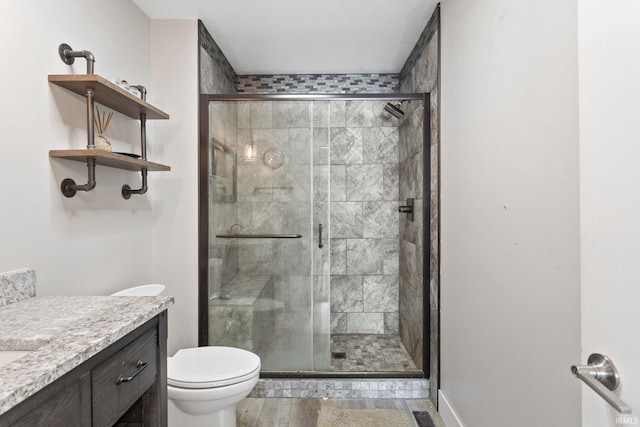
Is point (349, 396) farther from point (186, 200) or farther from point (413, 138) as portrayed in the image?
point (413, 138)

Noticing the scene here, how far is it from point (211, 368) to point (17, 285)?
0.95 m

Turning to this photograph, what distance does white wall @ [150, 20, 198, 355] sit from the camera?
229cm

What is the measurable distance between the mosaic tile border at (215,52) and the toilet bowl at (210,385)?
2.04m

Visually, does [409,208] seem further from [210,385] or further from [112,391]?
[112,391]

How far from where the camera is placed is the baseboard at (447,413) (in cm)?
181

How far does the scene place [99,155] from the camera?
143cm

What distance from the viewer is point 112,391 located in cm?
93

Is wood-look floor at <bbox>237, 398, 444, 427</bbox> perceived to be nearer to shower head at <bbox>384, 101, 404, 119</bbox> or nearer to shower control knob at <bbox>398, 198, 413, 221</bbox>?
shower control knob at <bbox>398, 198, 413, 221</bbox>

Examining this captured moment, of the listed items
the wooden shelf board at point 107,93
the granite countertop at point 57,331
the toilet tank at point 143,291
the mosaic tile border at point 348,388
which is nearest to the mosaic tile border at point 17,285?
the granite countertop at point 57,331

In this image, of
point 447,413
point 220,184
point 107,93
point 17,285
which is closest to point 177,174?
point 220,184

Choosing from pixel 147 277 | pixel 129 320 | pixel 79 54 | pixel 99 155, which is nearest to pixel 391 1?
pixel 79 54

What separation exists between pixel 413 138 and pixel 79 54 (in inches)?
81.9

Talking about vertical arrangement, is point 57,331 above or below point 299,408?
above

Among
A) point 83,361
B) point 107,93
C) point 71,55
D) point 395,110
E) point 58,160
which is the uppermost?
point 395,110
